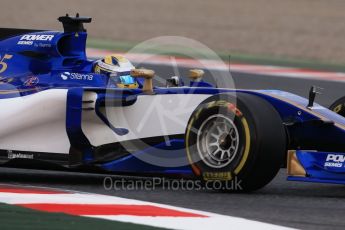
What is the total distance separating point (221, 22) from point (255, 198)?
22.2m

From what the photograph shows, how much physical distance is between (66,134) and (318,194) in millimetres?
2086

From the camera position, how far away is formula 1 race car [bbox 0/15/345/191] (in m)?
7.70

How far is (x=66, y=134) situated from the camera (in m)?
8.52

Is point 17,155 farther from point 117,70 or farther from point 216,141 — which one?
point 216,141

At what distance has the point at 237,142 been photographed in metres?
7.68

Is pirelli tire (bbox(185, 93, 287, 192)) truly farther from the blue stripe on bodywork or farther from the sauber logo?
the blue stripe on bodywork

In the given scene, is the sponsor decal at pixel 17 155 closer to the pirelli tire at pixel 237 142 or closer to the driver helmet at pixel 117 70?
the driver helmet at pixel 117 70

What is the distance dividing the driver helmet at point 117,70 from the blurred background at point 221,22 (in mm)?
12896

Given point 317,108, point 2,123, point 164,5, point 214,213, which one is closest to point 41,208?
point 214,213

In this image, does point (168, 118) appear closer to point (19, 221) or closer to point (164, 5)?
point (19, 221)

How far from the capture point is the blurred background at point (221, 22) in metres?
23.9

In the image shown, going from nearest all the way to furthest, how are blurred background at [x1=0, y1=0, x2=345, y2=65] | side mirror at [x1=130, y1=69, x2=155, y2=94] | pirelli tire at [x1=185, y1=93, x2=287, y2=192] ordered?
pirelli tire at [x1=185, y1=93, x2=287, y2=192] → side mirror at [x1=130, y1=69, x2=155, y2=94] → blurred background at [x1=0, y1=0, x2=345, y2=65]

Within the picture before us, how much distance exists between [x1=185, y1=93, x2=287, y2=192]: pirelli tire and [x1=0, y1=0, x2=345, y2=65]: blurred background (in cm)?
1399

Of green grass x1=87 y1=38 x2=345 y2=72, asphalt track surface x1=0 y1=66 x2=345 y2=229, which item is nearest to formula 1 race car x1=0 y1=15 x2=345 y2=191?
asphalt track surface x1=0 y1=66 x2=345 y2=229
